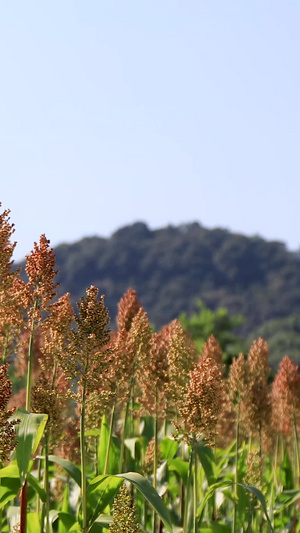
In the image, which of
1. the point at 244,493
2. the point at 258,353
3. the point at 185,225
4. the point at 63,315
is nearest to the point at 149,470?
the point at 244,493

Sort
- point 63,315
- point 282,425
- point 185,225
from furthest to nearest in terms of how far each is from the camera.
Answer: point 185,225 < point 282,425 < point 63,315

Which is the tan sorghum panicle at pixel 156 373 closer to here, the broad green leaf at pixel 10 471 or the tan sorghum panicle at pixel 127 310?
the tan sorghum panicle at pixel 127 310

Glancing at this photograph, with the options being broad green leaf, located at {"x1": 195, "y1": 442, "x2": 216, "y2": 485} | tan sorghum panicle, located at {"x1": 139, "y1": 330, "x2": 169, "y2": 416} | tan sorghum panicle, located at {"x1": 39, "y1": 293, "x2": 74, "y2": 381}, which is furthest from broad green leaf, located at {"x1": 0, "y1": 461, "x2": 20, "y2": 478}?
broad green leaf, located at {"x1": 195, "y1": 442, "x2": 216, "y2": 485}

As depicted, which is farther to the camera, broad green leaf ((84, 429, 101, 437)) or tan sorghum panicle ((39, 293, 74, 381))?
broad green leaf ((84, 429, 101, 437))

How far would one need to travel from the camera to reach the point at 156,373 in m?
6.10

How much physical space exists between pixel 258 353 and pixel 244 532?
1.43m

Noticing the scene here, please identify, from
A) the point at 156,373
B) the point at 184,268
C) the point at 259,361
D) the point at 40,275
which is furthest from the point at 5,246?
the point at 184,268

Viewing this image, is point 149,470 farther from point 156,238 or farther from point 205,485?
point 156,238

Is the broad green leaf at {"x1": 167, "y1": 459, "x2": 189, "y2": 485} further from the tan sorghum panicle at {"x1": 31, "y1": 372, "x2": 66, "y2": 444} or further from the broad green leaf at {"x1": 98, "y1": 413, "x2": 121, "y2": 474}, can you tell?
the tan sorghum panicle at {"x1": 31, "y1": 372, "x2": 66, "y2": 444}

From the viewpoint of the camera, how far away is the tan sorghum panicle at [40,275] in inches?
196

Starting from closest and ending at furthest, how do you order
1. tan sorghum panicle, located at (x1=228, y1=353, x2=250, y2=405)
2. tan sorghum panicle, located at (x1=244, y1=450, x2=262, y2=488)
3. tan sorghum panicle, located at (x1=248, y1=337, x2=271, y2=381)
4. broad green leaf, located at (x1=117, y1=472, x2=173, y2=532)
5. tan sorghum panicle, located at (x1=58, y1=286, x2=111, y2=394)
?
broad green leaf, located at (x1=117, y1=472, x2=173, y2=532)
tan sorghum panicle, located at (x1=58, y1=286, x2=111, y2=394)
tan sorghum panicle, located at (x1=244, y1=450, x2=262, y2=488)
tan sorghum panicle, located at (x1=228, y1=353, x2=250, y2=405)
tan sorghum panicle, located at (x1=248, y1=337, x2=271, y2=381)

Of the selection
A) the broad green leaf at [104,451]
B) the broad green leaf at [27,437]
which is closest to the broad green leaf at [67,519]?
the broad green leaf at [104,451]

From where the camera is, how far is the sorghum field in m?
4.60

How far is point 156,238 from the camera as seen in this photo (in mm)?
134875
